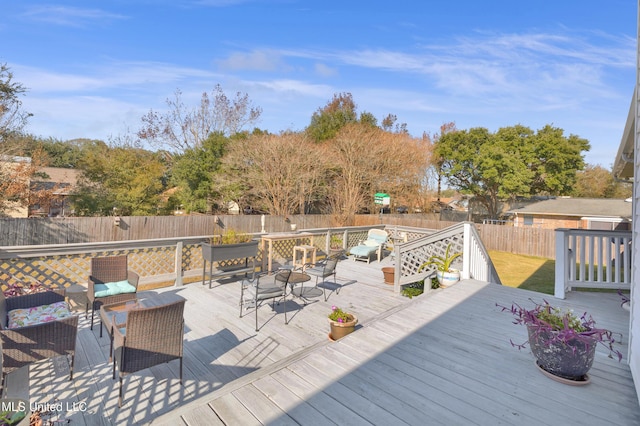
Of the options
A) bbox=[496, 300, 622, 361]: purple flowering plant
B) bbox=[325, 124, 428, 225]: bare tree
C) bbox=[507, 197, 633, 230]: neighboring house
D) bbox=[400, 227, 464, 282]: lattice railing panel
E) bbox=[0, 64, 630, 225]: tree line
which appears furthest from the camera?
bbox=[507, 197, 633, 230]: neighboring house

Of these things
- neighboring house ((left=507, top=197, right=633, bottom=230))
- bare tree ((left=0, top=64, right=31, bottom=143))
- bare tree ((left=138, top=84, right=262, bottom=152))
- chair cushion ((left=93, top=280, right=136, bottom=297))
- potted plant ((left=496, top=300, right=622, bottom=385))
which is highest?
bare tree ((left=138, top=84, right=262, bottom=152))

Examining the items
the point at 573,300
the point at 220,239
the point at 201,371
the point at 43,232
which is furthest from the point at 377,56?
the point at 43,232

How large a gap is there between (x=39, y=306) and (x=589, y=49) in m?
14.0

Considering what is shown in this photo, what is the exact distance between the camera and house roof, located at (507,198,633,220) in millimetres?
19125

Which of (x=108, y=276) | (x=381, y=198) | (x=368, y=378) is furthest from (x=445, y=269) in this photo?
(x=381, y=198)

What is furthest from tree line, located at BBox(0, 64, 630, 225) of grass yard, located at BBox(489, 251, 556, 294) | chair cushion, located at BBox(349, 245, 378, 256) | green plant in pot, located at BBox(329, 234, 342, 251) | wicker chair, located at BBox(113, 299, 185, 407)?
wicker chair, located at BBox(113, 299, 185, 407)

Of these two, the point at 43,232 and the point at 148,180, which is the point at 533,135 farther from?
the point at 43,232

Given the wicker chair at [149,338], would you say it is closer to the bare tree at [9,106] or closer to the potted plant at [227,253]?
the potted plant at [227,253]

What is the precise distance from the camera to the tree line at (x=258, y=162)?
1336 centimetres

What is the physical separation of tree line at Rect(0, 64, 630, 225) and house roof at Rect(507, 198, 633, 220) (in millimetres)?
1473

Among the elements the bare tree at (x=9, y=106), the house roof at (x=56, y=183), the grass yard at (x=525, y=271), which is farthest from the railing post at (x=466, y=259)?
the bare tree at (x=9, y=106)

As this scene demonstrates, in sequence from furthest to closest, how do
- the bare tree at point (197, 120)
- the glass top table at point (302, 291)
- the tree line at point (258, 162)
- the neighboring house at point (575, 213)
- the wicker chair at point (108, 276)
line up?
the bare tree at point (197, 120) → the neighboring house at point (575, 213) → the tree line at point (258, 162) → the glass top table at point (302, 291) → the wicker chair at point (108, 276)

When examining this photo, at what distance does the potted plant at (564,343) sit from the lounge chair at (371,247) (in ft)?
19.9

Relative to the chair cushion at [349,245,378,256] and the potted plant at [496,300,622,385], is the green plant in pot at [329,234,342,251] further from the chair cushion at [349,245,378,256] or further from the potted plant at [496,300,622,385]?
the potted plant at [496,300,622,385]
